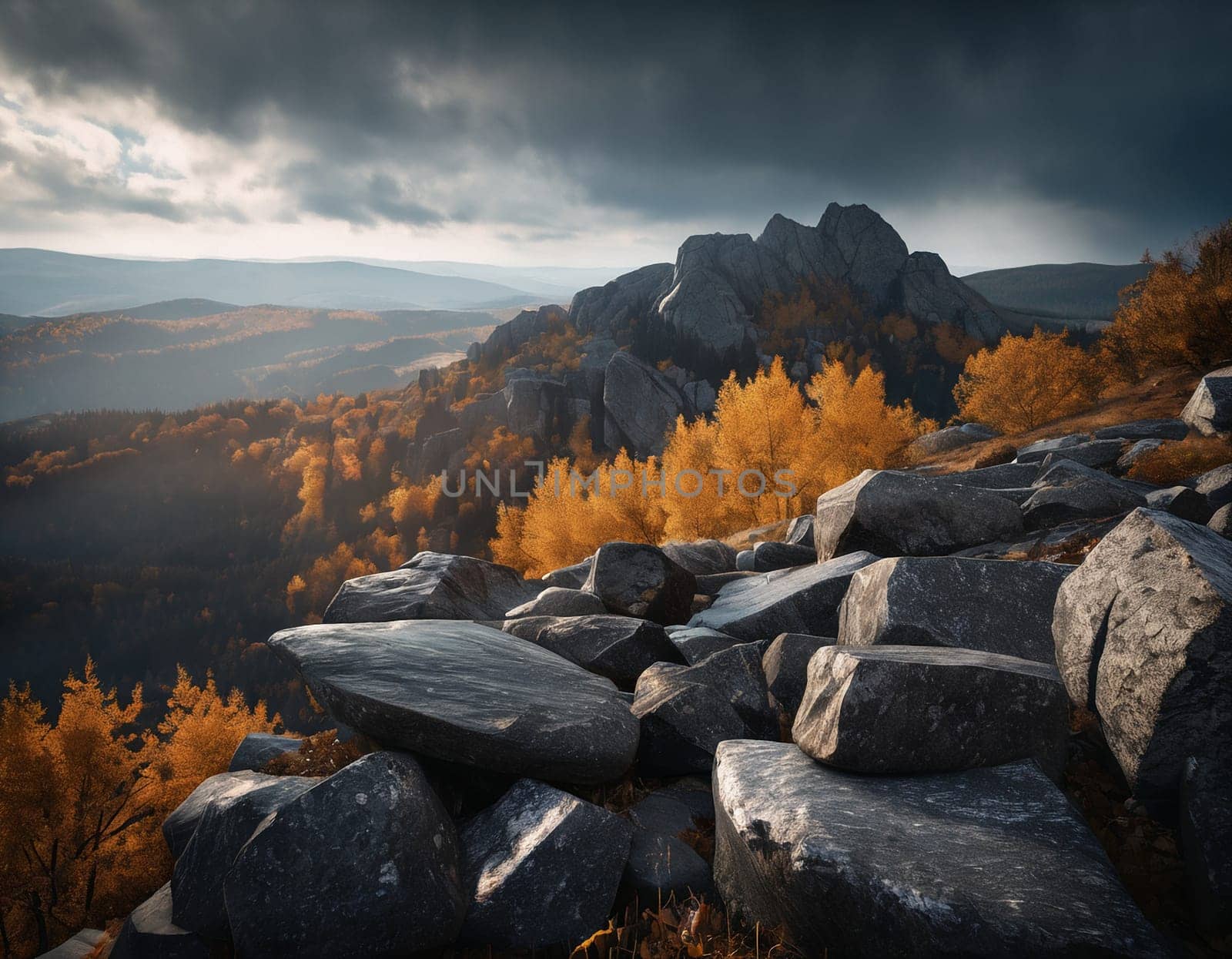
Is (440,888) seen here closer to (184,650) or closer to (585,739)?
(585,739)

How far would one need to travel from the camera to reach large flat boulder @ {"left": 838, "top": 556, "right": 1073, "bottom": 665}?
24.6ft

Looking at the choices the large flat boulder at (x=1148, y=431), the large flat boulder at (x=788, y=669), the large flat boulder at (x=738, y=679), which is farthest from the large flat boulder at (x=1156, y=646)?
the large flat boulder at (x=1148, y=431)

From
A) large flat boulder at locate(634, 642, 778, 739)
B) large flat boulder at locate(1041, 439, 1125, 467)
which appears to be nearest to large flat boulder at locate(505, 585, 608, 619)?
large flat boulder at locate(634, 642, 778, 739)

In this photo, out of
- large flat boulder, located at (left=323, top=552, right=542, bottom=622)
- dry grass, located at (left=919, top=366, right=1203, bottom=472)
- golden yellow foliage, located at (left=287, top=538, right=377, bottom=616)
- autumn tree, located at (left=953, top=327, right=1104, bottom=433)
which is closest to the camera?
large flat boulder, located at (left=323, top=552, right=542, bottom=622)

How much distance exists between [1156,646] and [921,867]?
124 inches

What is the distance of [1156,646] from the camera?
17.0 ft

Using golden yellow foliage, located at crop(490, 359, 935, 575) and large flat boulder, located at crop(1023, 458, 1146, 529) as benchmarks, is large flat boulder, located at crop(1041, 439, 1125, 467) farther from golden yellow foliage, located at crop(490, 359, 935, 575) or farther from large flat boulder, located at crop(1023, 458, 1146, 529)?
golden yellow foliage, located at crop(490, 359, 935, 575)

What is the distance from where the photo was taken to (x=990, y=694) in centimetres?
544

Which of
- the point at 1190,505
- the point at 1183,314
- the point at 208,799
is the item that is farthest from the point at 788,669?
the point at 1183,314

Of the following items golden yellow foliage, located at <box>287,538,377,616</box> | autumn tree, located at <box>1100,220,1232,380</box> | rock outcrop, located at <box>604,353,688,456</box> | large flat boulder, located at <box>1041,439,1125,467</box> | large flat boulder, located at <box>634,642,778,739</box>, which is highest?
autumn tree, located at <box>1100,220,1232,380</box>

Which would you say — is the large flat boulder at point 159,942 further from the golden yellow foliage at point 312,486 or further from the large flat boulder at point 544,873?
the golden yellow foliage at point 312,486

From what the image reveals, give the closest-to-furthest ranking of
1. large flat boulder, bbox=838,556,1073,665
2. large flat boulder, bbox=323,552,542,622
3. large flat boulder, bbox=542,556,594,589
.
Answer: large flat boulder, bbox=838,556,1073,665, large flat boulder, bbox=323,552,542,622, large flat boulder, bbox=542,556,594,589

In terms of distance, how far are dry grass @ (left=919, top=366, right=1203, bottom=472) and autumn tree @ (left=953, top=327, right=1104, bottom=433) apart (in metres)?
6.67

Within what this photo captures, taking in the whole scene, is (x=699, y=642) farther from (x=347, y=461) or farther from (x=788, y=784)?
(x=347, y=461)
